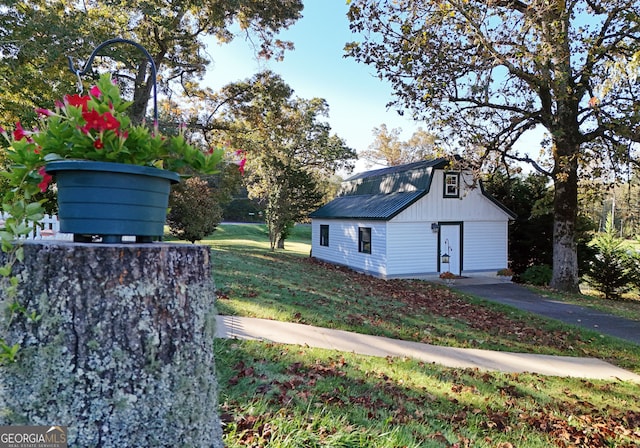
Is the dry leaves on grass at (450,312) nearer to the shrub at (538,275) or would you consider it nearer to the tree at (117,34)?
the shrub at (538,275)

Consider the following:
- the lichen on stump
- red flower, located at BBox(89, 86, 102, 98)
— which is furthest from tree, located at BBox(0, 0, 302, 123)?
the lichen on stump

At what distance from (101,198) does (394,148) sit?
39.0 meters

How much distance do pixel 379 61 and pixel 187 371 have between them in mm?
10898

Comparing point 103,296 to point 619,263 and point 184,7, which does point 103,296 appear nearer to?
point 184,7

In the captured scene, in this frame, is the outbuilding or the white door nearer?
the outbuilding

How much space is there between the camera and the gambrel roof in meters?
15.3

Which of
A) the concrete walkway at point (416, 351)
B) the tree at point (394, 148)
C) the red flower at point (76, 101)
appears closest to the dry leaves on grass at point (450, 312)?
the concrete walkway at point (416, 351)

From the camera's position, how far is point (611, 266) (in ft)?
50.7

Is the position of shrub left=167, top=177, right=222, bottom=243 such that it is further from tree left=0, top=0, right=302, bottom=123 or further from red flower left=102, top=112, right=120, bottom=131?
red flower left=102, top=112, right=120, bottom=131

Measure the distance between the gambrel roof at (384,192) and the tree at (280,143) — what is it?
2834 mm

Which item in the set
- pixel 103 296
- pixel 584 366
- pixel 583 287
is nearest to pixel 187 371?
pixel 103 296

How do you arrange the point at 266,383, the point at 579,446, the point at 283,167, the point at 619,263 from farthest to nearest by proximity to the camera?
the point at 283,167 < the point at 619,263 < the point at 266,383 < the point at 579,446

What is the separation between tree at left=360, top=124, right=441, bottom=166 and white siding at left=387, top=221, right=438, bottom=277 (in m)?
24.2

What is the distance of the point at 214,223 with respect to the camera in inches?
759
